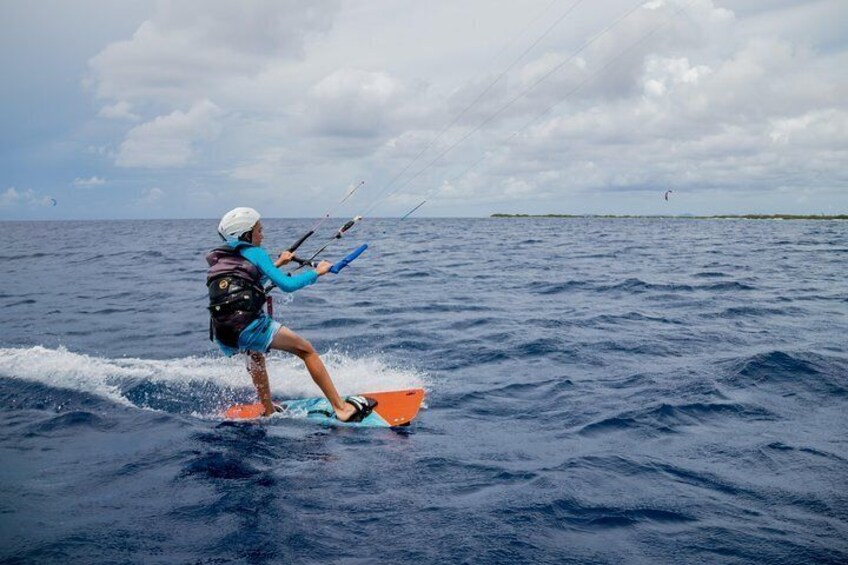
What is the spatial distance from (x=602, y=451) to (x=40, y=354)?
9.40m

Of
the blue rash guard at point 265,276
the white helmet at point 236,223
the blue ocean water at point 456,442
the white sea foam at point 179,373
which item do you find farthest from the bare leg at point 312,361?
the white sea foam at point 179,373

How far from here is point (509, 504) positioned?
5.41 meters

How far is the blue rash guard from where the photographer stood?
7371 millimetres

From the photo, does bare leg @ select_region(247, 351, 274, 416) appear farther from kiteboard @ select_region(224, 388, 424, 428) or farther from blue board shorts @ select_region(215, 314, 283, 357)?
blue board shorts @ select_region(215, 314, 283, 357)

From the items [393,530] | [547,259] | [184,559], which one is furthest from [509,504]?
[547,259]

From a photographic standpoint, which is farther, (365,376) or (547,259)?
(547,259)

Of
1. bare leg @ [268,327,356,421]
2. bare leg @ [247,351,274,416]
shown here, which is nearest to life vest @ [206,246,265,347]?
bare leg @ [268,327,356,421]

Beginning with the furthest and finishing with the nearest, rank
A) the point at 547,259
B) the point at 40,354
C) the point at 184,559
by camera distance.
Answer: the point at 547,259 < the point at 40,354 < the point at 184,559

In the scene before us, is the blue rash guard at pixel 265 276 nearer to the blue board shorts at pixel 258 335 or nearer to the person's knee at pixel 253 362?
the blue board shorts at pixel 258 335

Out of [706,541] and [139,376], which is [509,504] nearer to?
[706,541]

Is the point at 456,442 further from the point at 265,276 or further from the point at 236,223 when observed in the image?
the point at 236,223

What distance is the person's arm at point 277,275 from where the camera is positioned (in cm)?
736

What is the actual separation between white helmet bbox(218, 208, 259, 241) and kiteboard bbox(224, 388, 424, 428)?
2410 mm

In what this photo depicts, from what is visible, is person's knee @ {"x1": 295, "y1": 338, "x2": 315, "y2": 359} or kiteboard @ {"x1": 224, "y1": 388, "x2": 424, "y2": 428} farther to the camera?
kiteboard @ {"x1": 224, "y1": 388, "x2": 424, "y2": 428}
